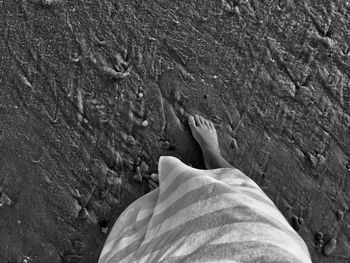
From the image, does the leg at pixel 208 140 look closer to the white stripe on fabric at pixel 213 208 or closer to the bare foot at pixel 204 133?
the bare foot at pixel 204 133

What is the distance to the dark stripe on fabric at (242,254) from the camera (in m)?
0.91

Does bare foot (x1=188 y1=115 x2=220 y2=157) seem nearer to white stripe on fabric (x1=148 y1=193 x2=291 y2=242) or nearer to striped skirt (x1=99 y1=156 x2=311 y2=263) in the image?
striped skirt (x1=99 y1=156 x2=311 y2=263)

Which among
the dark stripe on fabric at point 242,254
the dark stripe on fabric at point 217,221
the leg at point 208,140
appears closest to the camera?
the dark stripe on fabric at point 242,254

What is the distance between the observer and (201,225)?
1.04 meters

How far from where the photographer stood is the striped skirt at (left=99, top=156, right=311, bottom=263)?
3.16 ft

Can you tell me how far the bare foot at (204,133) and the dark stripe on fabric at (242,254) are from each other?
54 centimetres

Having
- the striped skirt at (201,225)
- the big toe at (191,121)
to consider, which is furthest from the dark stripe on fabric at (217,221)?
the big toe at (191,121)

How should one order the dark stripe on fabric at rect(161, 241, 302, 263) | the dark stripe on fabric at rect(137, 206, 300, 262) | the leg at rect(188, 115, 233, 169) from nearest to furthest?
the dark stripe on fabric at rect(161, 241, 302, 263), the dark stripe on fabric at rect(137, 206, 300, 262), the leg at rect(188, 115, 233, 169)

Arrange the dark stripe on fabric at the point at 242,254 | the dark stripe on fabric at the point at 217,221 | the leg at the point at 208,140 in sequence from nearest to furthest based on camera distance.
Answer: the dark stripe on fabric at the point at 242,254
the dark stripe on fabric at the point at 217,221
the leg at the point at 208,140

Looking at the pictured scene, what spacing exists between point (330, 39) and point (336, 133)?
39 cm

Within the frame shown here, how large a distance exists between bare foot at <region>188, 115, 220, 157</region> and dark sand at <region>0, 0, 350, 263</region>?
0.11 feet

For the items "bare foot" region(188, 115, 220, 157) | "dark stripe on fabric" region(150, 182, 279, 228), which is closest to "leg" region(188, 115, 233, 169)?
"bare foot" region(188, 115, 220, 157)

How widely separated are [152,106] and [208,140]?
0.87 ft

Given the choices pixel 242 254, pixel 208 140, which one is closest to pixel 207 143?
pixel 208 140
